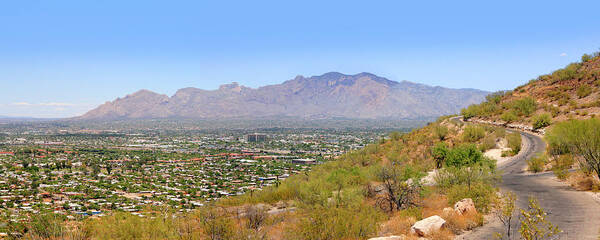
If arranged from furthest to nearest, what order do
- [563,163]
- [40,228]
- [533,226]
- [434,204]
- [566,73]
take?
[566,73] < [563,163] < [434,204] < [40,228] < [533,226]

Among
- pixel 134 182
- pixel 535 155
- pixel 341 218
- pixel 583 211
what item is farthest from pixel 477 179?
pixel 134 182

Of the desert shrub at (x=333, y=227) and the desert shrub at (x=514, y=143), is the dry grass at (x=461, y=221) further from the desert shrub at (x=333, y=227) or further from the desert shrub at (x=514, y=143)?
the desert shrub at (x=514, y=143)

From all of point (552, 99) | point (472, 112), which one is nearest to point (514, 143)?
point (552, 99)

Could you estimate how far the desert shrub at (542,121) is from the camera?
132ft

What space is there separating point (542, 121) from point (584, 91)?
9598 mm

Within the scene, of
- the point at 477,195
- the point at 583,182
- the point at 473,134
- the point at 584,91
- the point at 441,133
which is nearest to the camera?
the point at 477,195

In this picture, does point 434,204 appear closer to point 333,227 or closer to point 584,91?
point 333,227

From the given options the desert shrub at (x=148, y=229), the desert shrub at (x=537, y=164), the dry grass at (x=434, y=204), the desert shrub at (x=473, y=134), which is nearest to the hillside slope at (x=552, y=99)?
the desert shrub at (x=473, y=134)

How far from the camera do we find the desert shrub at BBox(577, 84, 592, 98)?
144 feet

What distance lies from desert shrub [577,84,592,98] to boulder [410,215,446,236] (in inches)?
1817

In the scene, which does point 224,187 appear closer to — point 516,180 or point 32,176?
point 32,176

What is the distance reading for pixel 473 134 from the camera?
3903 centimetres

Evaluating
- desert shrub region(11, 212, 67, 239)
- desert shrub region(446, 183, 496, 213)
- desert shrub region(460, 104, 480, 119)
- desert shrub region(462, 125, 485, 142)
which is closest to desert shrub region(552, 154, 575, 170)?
desert shrub region(446, 183, 496, 213)

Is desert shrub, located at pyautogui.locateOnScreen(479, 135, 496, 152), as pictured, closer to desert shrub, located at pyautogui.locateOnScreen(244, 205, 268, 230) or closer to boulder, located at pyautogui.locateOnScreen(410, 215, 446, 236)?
boulder, located at pyautogui.locateOnScreen(410, 215, 446, 236)
